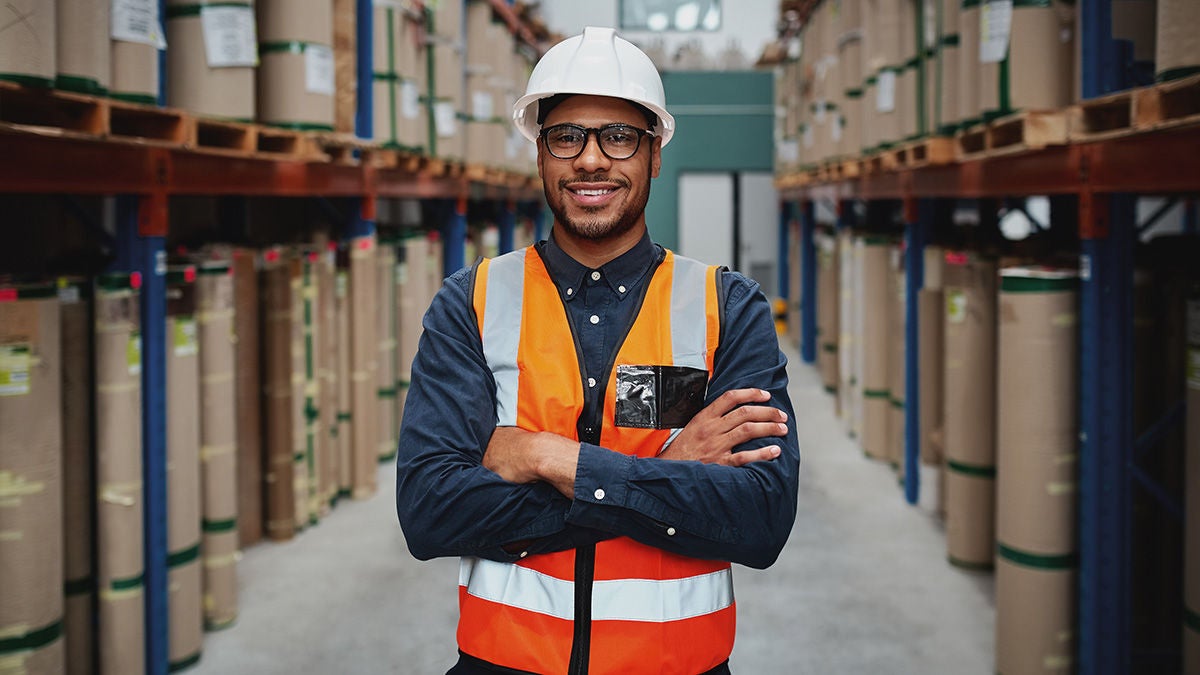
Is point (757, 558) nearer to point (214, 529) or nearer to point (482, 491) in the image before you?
point (482, 491)

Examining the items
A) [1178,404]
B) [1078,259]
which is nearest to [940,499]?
[1078,259]

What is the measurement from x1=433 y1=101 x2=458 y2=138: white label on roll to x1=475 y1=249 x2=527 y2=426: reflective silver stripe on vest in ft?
18.9

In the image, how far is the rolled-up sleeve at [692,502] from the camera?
191cm

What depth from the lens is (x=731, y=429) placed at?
200 centimetres

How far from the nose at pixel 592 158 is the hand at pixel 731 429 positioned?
495 millimetres

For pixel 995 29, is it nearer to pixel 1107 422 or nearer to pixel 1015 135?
pixel 1015 135

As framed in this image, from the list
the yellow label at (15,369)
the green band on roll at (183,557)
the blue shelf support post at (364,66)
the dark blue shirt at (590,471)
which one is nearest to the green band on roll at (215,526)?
the green band on roll at (183,557)

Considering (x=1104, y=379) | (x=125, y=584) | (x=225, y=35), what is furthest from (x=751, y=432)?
(x=225, y=35)

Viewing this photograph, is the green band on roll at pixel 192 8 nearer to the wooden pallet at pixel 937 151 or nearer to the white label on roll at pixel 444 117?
the wooden pallet at pixel 937 151

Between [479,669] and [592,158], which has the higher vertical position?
[592,158]

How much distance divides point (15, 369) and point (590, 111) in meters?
2.13

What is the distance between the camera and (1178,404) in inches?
144

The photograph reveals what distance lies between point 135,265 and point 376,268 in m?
3.26

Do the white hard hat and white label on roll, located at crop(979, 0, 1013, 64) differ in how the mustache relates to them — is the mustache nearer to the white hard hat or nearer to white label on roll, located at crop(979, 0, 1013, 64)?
the white hard hat
